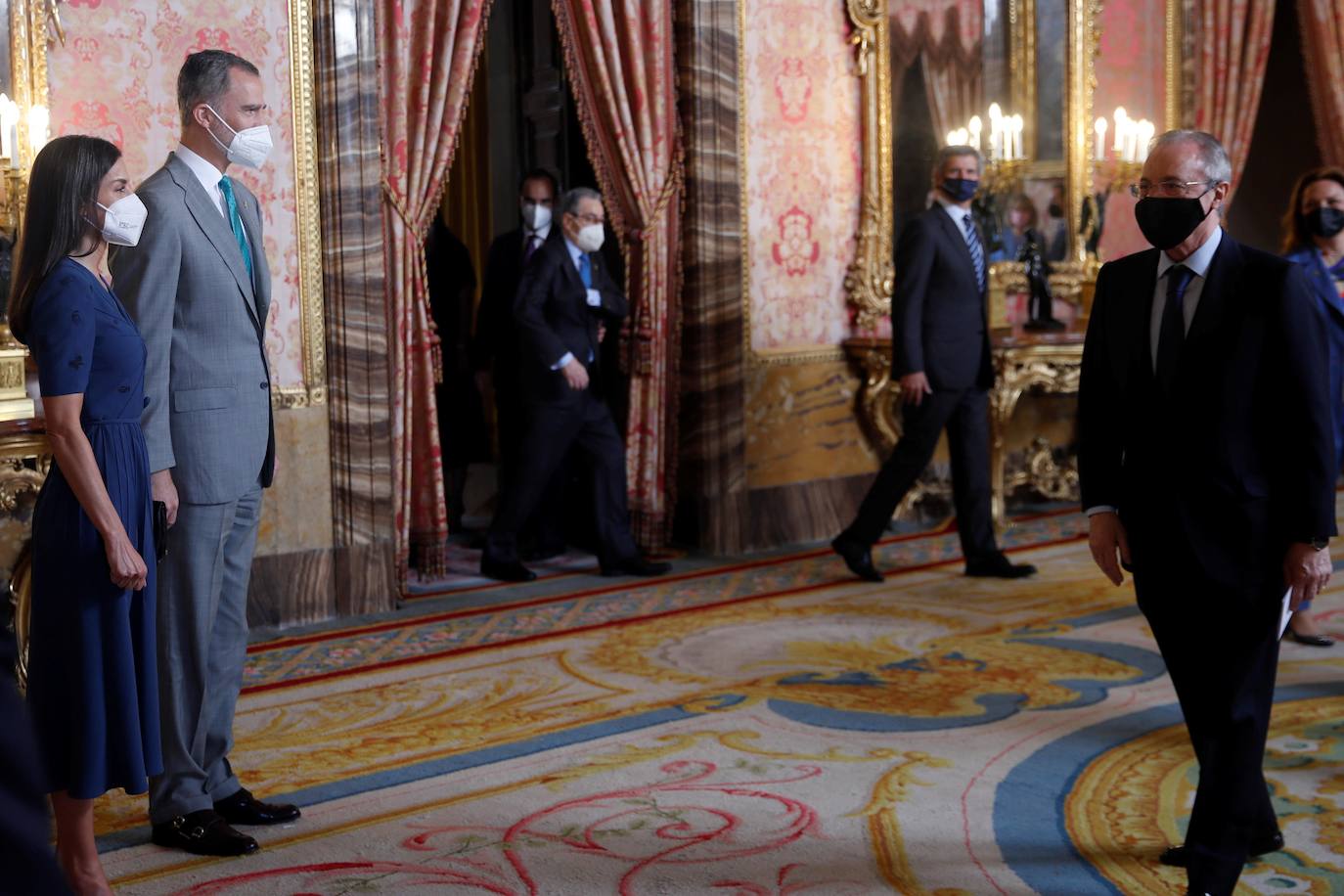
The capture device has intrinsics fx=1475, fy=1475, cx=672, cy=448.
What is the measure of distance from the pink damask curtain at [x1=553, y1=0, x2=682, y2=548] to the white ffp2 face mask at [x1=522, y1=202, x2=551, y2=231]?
0.28m

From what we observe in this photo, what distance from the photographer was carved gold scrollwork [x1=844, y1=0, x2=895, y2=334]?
666cm

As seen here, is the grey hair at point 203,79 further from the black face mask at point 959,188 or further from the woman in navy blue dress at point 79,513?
the black face mask at point 959,188

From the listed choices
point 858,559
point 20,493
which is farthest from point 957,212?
point 20,493

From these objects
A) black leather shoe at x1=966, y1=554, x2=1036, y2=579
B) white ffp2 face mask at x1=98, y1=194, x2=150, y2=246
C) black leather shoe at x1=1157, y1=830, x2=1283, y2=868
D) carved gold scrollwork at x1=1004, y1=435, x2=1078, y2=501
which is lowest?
black leather shoe at x1=1157, y1=830, x2=1283, y2=868

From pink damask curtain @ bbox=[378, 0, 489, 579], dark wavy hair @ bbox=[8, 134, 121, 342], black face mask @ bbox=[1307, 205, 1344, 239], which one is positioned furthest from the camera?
pink damask curtain @ bbox=[378, 0, 489, 579]

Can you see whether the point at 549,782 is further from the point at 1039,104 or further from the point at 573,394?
the point at 1039,104

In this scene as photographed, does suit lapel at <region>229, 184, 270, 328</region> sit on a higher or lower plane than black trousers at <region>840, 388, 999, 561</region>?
higher

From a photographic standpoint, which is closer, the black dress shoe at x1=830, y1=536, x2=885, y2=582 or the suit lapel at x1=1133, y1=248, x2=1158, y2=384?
the suit lapel at x1=1133, y1=248, x2=1158, y2=384

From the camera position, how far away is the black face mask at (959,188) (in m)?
5.52

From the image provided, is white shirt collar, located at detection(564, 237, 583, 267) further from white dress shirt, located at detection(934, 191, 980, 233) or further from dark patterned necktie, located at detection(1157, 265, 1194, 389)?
dark patterned necktie, located at detection(1157, 265, 1194, 389)

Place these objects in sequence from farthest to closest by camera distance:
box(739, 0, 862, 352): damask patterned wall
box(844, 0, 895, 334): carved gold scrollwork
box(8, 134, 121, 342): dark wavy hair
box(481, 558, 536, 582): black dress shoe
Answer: box(844, 0, 895, 334): carved gold scrollwork, box(739, 0, 862, 352): damask patterned wall, box(481, 558, 536, 582): black dress shoe, box(8, 134, 121, 342): dark wavy hair

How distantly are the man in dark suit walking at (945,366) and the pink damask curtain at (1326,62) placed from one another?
3811mm

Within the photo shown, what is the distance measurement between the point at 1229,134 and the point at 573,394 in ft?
14.4

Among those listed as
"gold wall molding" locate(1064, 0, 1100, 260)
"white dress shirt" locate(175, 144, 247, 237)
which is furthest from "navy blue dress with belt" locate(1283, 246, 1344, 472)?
Answer: "white dress shirt" locate(175, 144, 247, 237)
